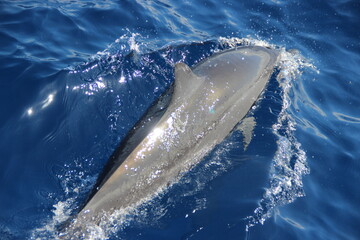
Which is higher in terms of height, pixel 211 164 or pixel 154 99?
pixel 154 99

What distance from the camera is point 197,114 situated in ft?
23.6

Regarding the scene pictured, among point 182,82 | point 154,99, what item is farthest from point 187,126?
point 154,99

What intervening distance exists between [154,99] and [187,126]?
71.3 inches

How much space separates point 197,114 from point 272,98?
9.45 feet

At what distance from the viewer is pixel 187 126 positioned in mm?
6957

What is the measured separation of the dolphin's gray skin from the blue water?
11.2 inches

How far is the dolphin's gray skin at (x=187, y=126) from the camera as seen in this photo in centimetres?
592

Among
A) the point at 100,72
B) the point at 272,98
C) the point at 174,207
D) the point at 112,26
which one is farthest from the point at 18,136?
the point at 272,98

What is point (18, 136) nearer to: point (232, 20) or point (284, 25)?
point (232, 20)

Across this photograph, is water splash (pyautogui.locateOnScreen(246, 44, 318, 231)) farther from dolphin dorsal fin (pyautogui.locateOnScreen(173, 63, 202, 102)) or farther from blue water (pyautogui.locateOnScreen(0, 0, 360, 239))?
dolphin dorsal fin (pyautogui.locateOnScreen(173, 63, 202, 102))

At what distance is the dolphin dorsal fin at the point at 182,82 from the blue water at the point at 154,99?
4.22 feet

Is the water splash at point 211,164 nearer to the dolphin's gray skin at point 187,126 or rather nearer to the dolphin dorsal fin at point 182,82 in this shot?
the dolphin's gray skin at point 187,126

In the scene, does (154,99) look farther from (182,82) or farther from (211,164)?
(211,164)

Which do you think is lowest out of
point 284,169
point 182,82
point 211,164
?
point 211,164
